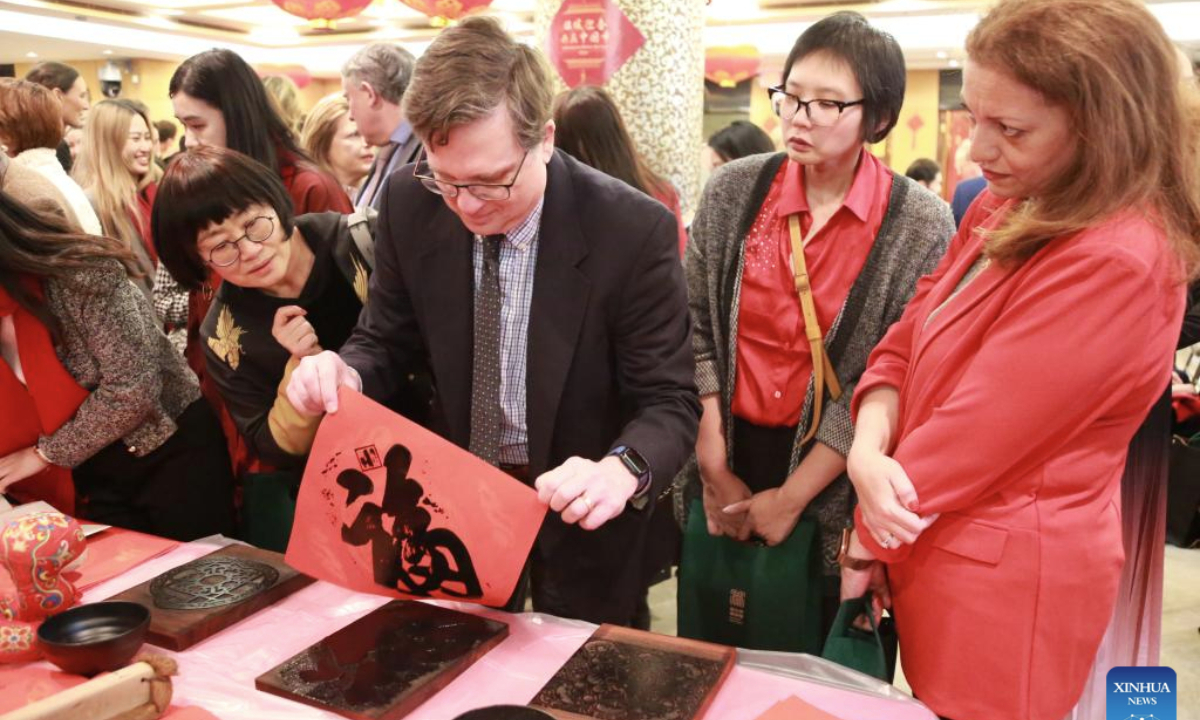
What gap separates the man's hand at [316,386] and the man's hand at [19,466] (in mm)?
716

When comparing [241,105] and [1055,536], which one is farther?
[241,105]

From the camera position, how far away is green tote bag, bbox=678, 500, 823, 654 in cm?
171

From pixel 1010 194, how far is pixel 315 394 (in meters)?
1.01

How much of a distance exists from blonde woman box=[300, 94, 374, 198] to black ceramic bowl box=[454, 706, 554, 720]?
9.68ft

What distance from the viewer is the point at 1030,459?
116 cm

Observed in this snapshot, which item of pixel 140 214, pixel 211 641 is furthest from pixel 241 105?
pixel 211 641

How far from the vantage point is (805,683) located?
1.13 metres

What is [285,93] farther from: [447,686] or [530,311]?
[447,686]

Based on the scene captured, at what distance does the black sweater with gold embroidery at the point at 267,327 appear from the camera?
169cm

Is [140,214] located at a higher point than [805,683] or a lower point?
higher

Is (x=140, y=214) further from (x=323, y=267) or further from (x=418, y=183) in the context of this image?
(x=418, y=183)

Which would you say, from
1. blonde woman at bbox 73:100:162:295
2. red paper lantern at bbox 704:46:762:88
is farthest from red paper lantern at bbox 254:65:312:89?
blonde woman at bbox 73:100:162:295

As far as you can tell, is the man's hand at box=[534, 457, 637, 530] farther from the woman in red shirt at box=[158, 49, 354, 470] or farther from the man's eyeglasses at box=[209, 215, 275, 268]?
the woman in red shirt at box=[158, 49, 354, 470]

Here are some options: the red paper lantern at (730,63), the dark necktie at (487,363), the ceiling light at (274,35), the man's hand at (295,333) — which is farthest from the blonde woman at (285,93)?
the ceiling light at (274,35)
